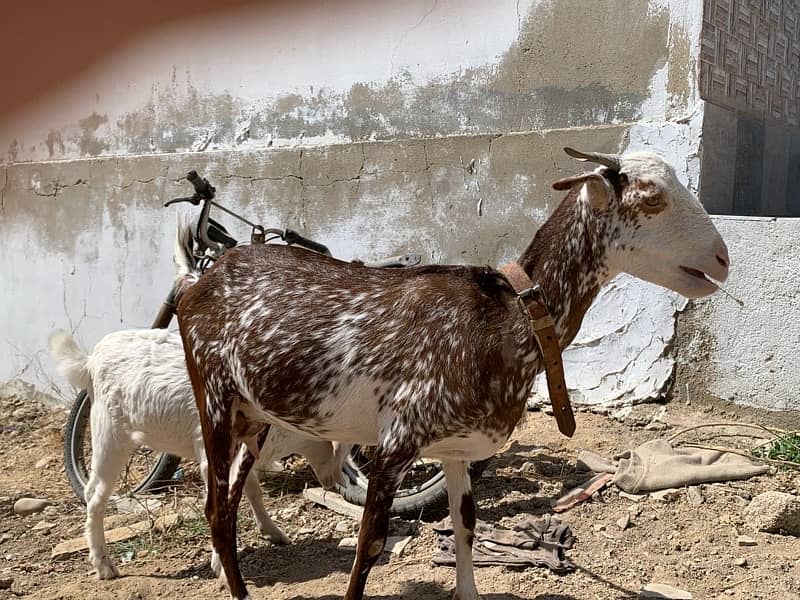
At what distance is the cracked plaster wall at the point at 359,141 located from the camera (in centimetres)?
505

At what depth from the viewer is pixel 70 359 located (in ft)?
14.8

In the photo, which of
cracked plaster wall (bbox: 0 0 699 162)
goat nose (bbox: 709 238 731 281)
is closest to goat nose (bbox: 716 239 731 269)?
goat nose (bbox: 709 238 731 281)

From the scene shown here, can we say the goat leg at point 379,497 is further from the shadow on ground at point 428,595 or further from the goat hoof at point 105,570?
the goat hoof at point 105,570

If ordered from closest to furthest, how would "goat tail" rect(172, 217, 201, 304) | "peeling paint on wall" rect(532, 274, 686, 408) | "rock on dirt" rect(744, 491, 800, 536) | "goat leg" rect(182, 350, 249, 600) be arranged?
"goat leg" rect(182, 350, 249, 600) → "rock on dirt" rect(744, 491, 800, 536) → "goat tail" rect(172, 217, 201, 304) → "peeling paint on wall" rect(532, 274, 686, 408)

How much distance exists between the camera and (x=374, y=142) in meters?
5.92

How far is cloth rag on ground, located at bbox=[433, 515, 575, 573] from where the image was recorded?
145 inches

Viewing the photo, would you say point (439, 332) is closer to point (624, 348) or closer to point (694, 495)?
point (694, 495)

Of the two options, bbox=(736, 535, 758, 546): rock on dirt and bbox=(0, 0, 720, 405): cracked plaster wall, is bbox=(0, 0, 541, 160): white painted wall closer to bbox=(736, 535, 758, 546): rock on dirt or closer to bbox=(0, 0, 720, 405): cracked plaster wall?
bbox=(0, 0, 720, 405): cracked plaster wall

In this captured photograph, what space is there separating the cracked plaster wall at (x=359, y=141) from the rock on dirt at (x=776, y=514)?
1.20 meters

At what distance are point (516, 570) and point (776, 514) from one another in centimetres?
126

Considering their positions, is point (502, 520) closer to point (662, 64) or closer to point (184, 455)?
point (184, 455)

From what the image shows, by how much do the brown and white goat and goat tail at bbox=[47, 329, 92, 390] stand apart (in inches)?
65.4

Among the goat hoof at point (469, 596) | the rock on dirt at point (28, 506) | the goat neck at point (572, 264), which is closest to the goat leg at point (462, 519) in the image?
the goat hoof at point (469, 596)

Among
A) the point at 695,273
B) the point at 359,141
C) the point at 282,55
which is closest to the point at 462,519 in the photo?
the point at 695,273
